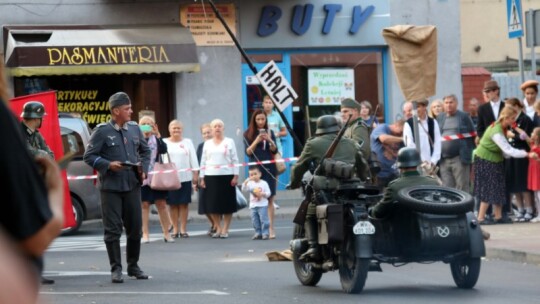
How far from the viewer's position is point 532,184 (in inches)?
713

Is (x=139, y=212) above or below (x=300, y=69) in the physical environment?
below

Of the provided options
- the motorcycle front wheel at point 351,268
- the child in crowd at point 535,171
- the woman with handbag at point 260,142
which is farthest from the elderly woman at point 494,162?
the motorcycle front wheel at point 351,268

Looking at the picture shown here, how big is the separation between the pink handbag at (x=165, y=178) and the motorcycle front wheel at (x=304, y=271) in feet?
21.5

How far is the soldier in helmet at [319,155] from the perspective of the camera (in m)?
11.4

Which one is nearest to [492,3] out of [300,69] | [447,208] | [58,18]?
[300,69]

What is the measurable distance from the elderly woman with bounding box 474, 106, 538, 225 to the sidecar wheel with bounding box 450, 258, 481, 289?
274 inches

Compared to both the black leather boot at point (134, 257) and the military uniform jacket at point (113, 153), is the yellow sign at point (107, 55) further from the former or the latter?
the black leather boot at point (134, 257)

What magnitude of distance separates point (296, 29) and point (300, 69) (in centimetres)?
88

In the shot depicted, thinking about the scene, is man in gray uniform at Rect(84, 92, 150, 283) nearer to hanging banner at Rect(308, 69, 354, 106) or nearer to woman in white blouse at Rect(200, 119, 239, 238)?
woman in white blouse at Rect(200, 119, 239, 238)

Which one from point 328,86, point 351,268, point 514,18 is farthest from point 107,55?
point 351,268

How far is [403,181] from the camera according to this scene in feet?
35.9

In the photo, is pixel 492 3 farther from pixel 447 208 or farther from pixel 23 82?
pixel 447 208

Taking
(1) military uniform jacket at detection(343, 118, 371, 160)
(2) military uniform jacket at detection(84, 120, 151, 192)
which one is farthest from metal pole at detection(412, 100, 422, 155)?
(2) military uniform jacket at detection(84, 120, 151, 192)

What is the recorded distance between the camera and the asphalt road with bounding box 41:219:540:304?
420 inches
